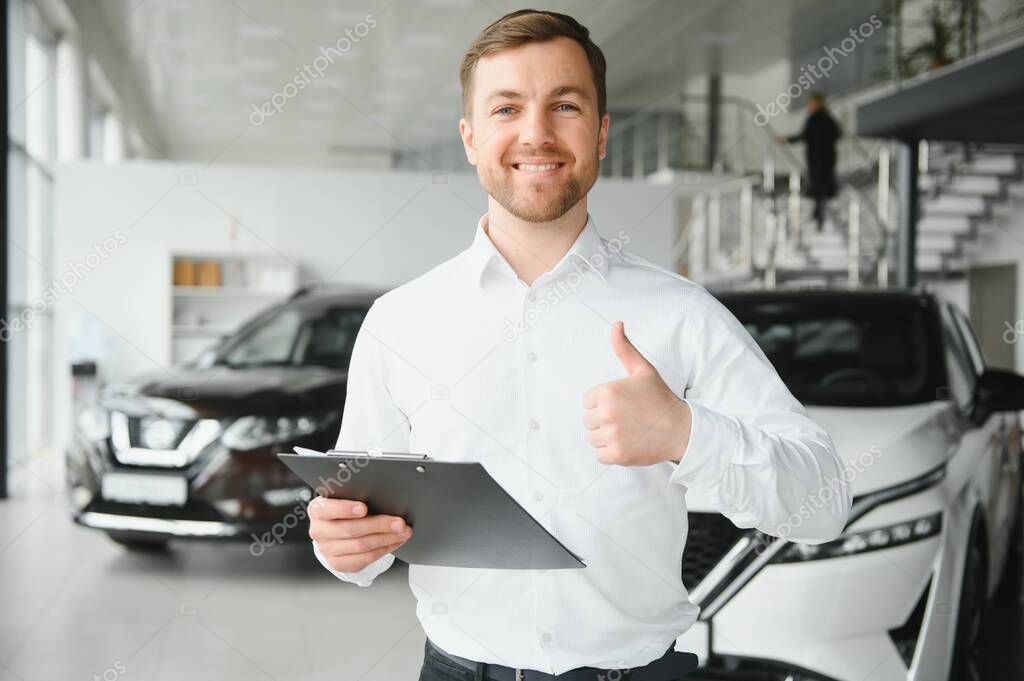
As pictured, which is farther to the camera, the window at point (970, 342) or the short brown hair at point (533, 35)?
the window at point (970, 342)

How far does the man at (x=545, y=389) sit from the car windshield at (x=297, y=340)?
4.05 meters

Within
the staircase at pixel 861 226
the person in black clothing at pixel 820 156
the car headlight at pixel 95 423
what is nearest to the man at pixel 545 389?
the car headlight at pixel 95 423

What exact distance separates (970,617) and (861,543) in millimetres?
586

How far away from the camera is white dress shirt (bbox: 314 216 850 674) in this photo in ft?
4.12

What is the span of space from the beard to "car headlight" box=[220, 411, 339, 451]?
11.3ft

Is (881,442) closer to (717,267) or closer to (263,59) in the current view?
(717,267)

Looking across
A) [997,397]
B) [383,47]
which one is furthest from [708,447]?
[383,47]

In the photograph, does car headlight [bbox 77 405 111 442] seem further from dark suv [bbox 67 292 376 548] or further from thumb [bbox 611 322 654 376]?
thumb [bbox 611 322 654 376]

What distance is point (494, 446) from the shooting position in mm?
1320

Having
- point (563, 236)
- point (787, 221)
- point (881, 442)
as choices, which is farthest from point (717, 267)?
point (563, 236)

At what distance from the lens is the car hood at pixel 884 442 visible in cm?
263

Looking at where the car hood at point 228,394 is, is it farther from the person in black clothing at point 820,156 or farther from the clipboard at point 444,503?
the person in black clothing at point 820,156

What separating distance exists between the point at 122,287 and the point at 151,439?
19.7 ft

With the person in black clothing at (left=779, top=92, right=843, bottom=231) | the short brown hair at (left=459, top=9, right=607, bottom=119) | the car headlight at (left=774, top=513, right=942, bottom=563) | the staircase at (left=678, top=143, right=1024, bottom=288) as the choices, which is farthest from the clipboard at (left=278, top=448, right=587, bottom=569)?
the person in black clothing at (left=779, top=92, right=843, bottom=231)
